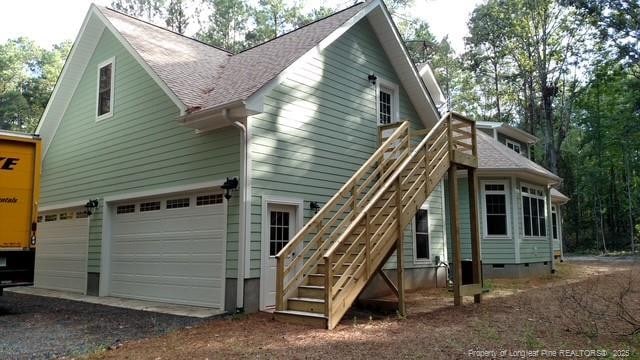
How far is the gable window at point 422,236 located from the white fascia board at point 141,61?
7.04 m

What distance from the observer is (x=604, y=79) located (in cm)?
2236

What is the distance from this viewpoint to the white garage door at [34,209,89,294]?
1217 cm

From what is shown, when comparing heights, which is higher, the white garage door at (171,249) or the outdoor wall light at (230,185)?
the outdoor wall light at (230,185)

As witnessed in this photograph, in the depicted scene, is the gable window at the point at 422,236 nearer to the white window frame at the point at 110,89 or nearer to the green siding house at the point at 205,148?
the green siding house at the point at 205,148

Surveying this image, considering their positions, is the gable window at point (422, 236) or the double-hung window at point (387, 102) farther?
the gable window at point (422, 236)

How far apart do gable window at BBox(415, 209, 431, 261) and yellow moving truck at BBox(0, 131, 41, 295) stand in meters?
8.99

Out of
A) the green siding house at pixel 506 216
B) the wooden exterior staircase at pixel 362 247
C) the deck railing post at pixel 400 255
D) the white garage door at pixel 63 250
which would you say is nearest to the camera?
the wooden exterior staircase at pixel 362 247

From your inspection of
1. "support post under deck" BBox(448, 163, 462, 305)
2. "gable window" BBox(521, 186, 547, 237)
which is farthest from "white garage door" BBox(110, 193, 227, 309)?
"gable window" BBox(521, 186, 547, 237)

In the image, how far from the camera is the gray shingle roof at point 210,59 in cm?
924

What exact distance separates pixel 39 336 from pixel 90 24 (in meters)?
8.44

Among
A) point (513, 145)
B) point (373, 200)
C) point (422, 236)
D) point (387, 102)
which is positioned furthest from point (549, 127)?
point (373, 200)

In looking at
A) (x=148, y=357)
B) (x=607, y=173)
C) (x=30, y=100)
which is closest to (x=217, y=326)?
(x=148, y=357)

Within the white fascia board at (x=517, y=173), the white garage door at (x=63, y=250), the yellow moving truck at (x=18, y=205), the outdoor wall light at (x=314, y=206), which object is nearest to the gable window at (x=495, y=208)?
the white fascia board at (x=517, y=173)

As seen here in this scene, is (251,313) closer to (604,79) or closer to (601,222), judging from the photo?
(604,79)
